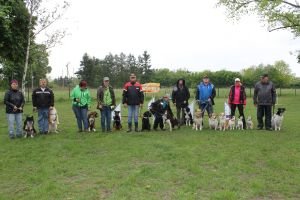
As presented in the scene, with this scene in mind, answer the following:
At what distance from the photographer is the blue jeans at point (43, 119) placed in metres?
12.7

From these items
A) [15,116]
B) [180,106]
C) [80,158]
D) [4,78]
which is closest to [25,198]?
[80,158]

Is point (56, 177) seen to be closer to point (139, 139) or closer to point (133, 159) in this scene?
point (133, 159)

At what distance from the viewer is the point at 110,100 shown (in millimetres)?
12938

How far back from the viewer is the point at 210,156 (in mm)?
8984

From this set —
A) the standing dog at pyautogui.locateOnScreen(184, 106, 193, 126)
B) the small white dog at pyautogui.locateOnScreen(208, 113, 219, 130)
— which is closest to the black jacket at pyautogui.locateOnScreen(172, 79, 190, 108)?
the standing dog at pyautogui.locateOnScreen(184, 106, 193, 126)

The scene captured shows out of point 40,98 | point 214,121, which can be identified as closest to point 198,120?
point 214,121

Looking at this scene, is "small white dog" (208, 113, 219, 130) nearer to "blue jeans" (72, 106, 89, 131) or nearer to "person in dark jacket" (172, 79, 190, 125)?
"person in dark jacket" (172, 79, 190, 125)

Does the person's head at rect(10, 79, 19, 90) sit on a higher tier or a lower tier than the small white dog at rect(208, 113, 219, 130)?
higher

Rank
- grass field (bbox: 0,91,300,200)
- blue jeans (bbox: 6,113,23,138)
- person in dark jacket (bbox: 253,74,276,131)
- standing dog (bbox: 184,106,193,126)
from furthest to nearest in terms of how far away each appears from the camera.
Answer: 1. standing dog (bbox: 184,106,193,126)
2. person in dark jacket (bbox: 253,74,276,131)
3. blue jeans (bbox: 6,113,23,138)
4. grass field (bbox: 0,91,300,200)

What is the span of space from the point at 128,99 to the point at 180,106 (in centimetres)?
230

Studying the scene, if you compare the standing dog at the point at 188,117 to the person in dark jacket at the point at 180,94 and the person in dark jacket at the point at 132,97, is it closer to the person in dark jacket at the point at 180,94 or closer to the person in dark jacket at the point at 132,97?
the person in dark jacket at the point at 180,94

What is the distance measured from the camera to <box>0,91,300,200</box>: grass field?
6.44 meters

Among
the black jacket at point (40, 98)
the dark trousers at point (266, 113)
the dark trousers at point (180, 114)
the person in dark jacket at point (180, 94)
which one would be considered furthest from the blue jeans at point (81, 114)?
the dark trousers at point (266, 113)

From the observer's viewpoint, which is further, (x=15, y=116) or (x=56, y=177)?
(x=15, y=116)
